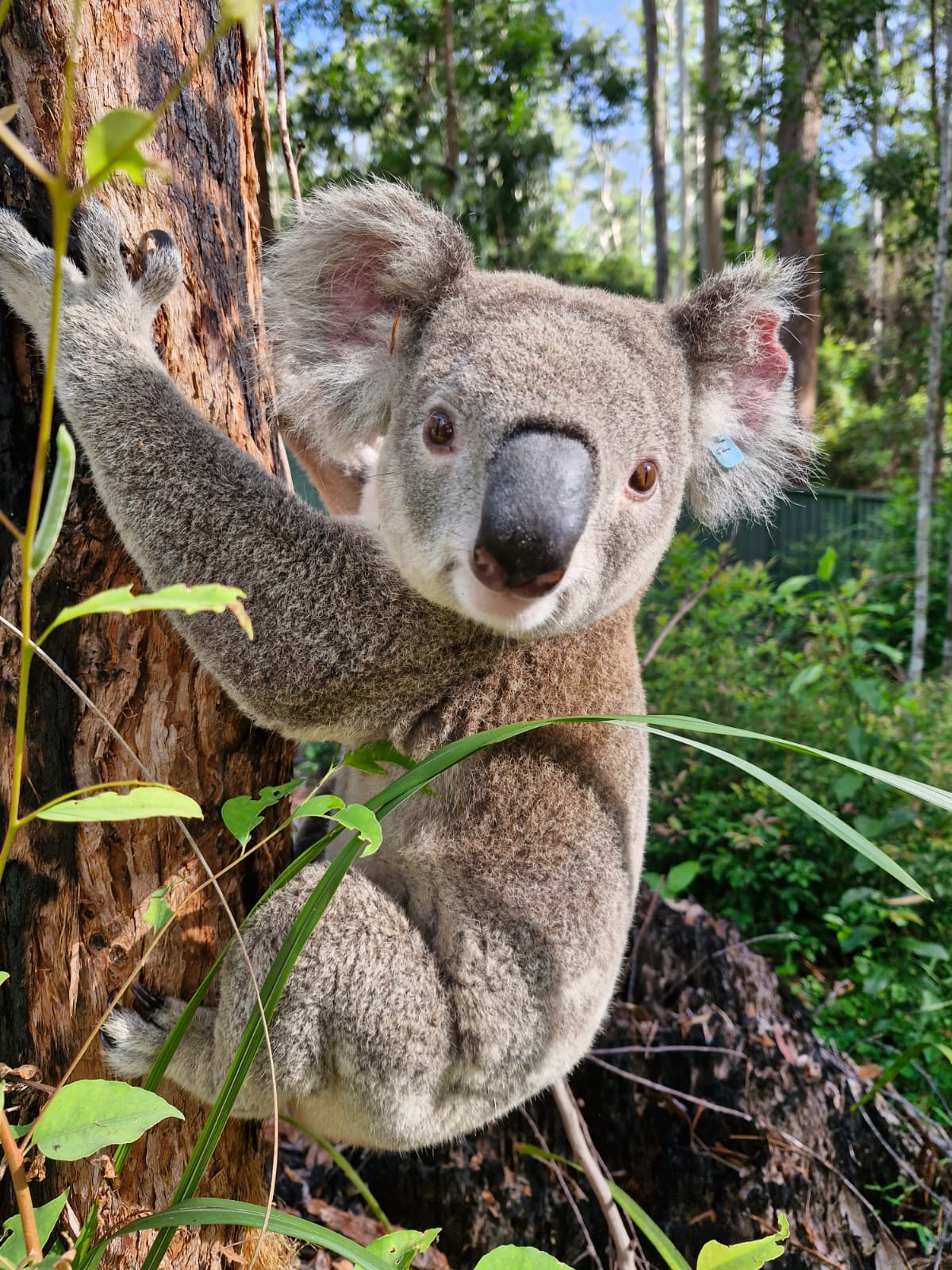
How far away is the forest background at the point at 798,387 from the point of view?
4617 mm

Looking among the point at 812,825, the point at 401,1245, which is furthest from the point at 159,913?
the point at 812,825

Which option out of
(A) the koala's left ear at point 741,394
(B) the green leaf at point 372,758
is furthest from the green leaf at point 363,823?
(A) the koala's left ear at point 741,394

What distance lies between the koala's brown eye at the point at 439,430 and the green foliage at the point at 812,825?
8.44 ft

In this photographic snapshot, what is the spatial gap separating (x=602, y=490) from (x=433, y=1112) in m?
1.37

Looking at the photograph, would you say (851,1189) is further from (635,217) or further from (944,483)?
(635,217)

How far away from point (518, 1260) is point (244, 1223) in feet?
1.19

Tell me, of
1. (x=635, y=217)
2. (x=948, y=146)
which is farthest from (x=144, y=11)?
(x=635, y=217)

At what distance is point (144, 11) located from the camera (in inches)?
64.7

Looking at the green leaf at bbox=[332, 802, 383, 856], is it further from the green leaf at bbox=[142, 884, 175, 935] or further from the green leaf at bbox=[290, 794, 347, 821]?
the green leaf at bbox=[142, 884, 175, 935]

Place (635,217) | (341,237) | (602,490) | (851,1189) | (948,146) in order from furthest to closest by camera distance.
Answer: (635,217)
(948,146)
(851,1189)
(341,237)
(602,490)

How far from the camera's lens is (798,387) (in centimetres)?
1267

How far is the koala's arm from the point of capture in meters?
1.75

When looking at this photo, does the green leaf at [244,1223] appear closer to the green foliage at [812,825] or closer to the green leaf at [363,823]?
the green leaf at [363,823]

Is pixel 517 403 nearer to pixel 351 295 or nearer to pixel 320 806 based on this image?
pixel 351 295
